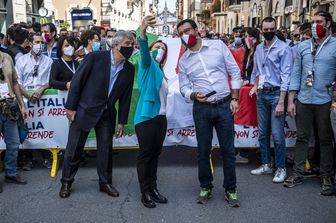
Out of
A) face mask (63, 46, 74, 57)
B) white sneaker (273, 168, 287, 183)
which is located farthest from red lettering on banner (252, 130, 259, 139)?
face mask (63, 46, 74, 57)

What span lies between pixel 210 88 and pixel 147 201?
1.46m

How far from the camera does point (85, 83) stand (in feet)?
15.5

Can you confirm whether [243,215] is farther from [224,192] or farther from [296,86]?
[296,86]

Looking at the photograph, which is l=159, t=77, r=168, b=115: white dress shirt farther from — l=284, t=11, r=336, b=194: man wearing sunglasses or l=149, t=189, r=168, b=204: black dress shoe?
l=284, t=11, r=336, b=194: man wearing sunglasses

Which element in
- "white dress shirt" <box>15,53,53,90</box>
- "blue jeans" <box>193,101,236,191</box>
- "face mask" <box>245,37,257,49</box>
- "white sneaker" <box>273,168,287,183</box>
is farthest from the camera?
"face mask" <box>245,37,257,49</box>

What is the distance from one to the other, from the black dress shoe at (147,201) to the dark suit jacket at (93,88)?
3.39 ft

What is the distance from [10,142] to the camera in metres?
5.26

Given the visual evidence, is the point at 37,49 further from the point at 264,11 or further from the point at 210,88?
the point at 264,11

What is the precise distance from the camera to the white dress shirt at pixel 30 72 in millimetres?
5883

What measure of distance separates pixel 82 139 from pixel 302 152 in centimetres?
279

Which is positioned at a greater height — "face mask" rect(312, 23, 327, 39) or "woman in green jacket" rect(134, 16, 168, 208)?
"face mask" rect(312, 23, 327, 39)

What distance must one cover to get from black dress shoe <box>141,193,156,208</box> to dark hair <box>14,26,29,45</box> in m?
3.95

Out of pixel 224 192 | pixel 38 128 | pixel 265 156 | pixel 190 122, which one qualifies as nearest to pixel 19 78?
pixel 38 128

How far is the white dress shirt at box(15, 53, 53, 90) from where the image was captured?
5883mm
